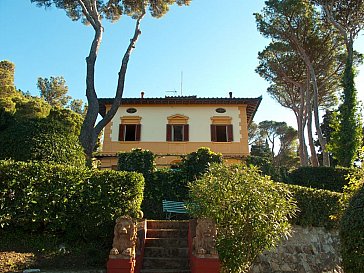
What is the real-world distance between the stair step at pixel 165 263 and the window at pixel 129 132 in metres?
12.6

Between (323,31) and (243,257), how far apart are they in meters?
16.0

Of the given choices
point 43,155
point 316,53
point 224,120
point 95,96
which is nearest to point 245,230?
point 43,155

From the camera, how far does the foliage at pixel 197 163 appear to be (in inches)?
432

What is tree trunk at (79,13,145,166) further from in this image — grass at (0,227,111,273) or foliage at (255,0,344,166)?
foliage at (255,0,344,166)

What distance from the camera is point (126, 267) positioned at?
5543mm

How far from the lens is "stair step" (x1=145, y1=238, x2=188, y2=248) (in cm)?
745

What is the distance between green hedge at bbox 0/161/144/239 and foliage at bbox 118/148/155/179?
3.45 metres

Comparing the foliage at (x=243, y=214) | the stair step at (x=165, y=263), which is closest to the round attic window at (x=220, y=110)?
the foliage at (x=243, y=214)

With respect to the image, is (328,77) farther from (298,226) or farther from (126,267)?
(126,267)

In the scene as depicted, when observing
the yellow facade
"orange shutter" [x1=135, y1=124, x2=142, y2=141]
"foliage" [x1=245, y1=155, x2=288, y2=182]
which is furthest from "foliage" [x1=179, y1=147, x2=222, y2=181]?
"orange shutter" [x1=135, y1=124, x2=142, y2=141]

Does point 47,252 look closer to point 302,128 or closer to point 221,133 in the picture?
point 221,133

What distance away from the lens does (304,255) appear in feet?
26.6

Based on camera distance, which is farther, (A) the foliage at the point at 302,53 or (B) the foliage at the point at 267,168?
(A) the foliage at the point at 302,53

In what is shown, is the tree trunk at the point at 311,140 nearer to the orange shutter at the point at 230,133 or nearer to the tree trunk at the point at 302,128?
the tree trunk at the point at 302,128
